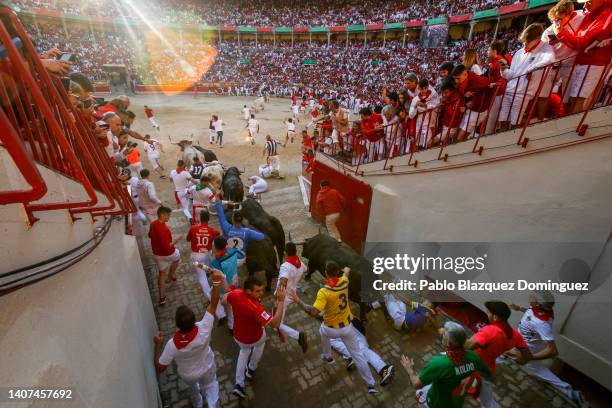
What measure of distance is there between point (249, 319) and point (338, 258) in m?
2.48

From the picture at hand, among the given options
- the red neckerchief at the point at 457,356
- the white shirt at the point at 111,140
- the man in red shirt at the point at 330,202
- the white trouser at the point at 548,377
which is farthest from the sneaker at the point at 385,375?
the white shirt at the point at 111,140

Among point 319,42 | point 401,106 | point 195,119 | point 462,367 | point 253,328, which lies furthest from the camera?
point 319,42

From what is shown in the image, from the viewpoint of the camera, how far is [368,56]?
43.0 metres

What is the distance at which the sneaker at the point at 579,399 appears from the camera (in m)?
3.99

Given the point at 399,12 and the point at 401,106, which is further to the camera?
the point at 399,12

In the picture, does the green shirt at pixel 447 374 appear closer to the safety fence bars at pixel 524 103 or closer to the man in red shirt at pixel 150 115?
the safety fence bars at pixel 524 103

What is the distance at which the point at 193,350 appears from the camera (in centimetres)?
324

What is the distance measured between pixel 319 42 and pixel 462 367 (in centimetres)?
5602

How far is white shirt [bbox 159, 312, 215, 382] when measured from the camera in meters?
3.20

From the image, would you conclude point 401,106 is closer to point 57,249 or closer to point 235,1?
point 57,249

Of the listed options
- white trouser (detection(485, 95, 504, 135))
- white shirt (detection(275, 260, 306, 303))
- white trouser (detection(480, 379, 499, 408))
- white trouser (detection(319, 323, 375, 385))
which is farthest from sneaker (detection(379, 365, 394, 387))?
white trouser (detection(485, 95, 504, 135))

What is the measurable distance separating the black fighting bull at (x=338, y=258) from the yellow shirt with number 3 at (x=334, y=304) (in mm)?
1322

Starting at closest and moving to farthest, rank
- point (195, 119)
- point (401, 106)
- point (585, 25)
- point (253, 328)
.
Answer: point (253, 328)
point (585, 25)
point (401, 106)
point (195, 119)

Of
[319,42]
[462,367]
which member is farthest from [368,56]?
→ [462,367]
